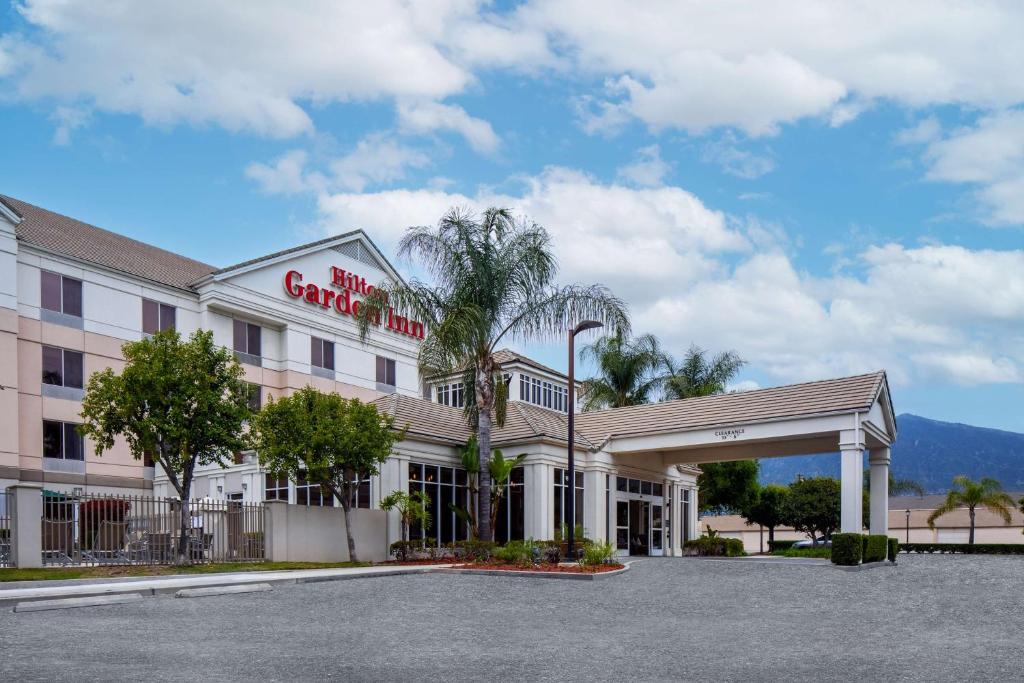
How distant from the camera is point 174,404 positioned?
78.2 ft

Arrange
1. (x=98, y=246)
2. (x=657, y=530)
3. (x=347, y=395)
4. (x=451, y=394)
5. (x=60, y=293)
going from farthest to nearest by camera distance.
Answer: (x=347, y=395) < (x=451, y=394) < (x=98, y=246) < (x=60, y=293) < (x=657, y=530)

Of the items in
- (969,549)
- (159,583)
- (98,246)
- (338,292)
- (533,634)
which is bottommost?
(969,549)

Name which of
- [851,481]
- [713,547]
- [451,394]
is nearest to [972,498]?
[713,547]

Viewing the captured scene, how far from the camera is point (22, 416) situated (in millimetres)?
35688

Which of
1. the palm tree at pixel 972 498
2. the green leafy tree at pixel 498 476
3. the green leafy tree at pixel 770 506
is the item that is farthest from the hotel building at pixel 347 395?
the green leafy tree at pixel 770 506

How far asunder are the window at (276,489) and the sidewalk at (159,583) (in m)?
9.34

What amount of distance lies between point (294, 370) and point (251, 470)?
1451 cm

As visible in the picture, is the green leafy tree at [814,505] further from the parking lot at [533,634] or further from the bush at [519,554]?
the parking lot at [533,634]

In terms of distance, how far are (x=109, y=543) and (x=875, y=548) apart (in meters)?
20.5

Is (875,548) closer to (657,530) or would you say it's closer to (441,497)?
(657,530)

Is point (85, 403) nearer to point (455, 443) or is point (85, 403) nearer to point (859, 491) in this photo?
point (455, 443)

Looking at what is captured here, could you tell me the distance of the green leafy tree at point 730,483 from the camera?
5088cm

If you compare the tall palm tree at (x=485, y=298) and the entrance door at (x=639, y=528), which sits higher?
the tall palm tree at (x=485, y=298)

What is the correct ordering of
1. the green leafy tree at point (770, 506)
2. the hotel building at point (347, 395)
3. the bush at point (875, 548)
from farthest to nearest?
the green leafy tree at point (770, 506) < the hotel building at point (347, 395) < the bush at point (875, 548)
